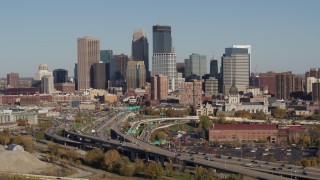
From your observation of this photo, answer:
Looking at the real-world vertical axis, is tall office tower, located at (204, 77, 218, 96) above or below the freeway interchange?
above

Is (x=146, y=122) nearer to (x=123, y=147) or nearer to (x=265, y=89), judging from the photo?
(x=123, y=147)

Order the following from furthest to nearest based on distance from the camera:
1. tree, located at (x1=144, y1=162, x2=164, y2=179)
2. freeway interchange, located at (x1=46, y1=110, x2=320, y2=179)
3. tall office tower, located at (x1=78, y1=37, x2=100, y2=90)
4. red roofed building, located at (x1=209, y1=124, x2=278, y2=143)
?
1. tall office tower, located at (x1=78, y1=37, x2=100, y2=90)
2. red roofed building, located at (x1=209, y1=124, x2=278, y2=143)
3. tree, located at (x1=144, y1=162, x2=164, y2=179)
4. freeway interchange, located at (x1=46, y1=110, x2=320, y2=179)

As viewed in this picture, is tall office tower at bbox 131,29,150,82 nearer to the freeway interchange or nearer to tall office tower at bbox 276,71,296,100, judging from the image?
tall office tower at bbox 276,71,296,100

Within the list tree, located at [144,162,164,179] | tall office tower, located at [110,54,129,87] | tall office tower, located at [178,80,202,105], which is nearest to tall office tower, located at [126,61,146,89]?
tall office tower, located at [110,54,129,87]

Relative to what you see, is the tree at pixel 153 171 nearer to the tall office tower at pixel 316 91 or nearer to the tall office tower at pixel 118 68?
the tall office tower at pixel 316 91

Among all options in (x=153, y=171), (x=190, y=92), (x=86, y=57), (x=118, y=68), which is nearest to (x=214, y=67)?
(x=118, y=68)

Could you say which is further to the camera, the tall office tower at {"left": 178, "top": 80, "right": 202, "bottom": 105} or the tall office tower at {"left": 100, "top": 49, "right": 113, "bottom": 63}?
the tall office tower at {"left": 100, "top": 49, "right": 113, "bottom": 63}
